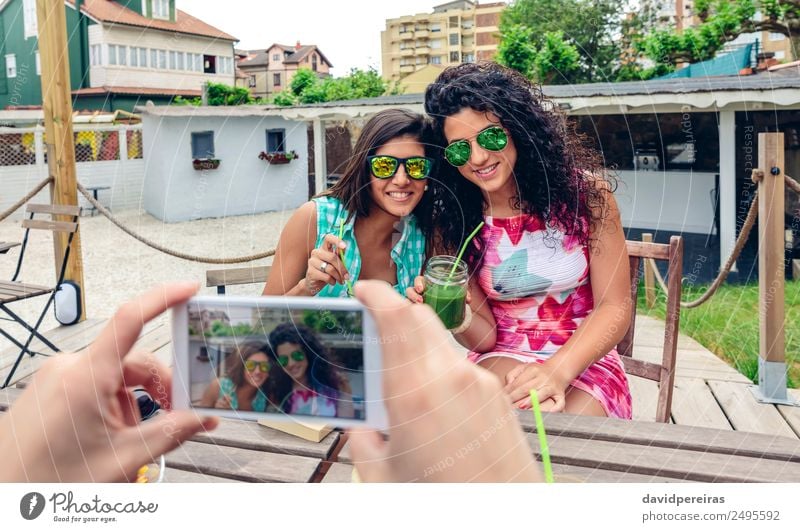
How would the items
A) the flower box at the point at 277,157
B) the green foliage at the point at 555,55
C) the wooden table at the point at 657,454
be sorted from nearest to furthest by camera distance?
the wooden table at the point at 657,454 < the green foliage at the point at 555,55 < the flower box at the point at 277,157

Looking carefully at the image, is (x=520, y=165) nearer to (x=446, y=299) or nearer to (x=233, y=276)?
(x=446, y=299)

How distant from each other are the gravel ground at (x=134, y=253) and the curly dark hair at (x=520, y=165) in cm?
125

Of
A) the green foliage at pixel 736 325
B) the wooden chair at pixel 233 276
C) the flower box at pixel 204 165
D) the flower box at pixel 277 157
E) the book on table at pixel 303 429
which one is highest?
the flower box at pixel 277 157

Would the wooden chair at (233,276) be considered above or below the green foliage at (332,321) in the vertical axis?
below

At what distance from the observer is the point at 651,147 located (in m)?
4.77

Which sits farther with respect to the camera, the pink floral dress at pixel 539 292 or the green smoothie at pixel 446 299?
the pink floral dress at pixel 539 292

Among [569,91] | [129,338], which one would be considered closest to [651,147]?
[569,91]

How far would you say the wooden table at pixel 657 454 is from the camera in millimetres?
567

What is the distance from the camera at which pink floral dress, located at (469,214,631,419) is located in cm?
87

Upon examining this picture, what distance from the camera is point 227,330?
0.33m

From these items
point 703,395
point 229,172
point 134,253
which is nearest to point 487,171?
point 703,395

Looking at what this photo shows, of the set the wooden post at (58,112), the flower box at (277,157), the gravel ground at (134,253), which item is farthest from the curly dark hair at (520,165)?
the flower box at (277,157)

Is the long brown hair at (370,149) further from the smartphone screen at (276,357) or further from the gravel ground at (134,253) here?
the gravel ground at (134,253)

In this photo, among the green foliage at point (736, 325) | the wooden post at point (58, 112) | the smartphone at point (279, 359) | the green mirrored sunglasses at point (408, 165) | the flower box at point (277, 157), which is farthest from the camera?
the flower box at point (277, 157)
